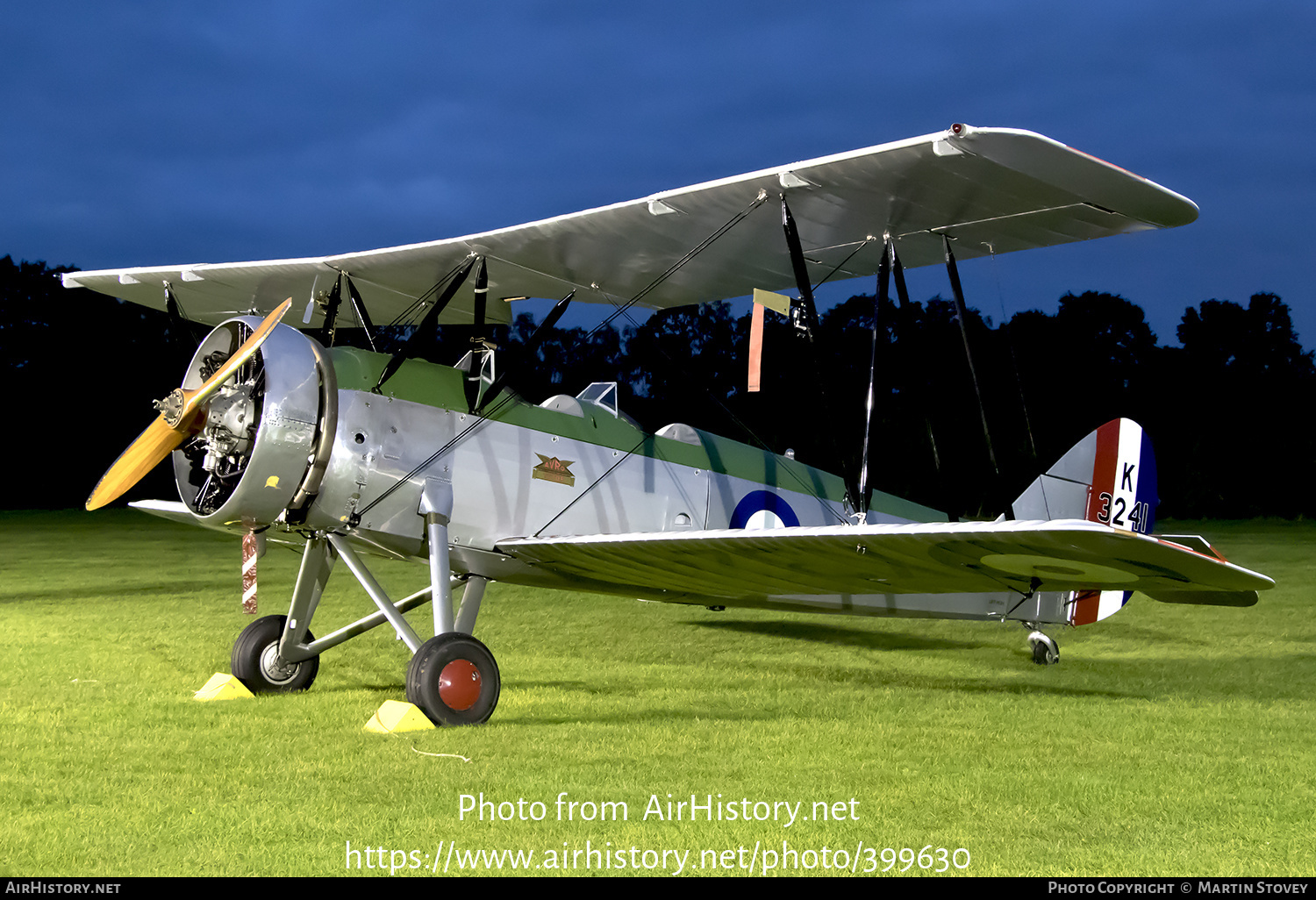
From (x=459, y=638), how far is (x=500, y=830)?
6.65 ft

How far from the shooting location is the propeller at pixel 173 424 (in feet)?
18.6

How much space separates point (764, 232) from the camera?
6.67 m

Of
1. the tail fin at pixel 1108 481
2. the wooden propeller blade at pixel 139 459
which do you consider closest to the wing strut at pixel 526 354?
the wooden propeller blade at pixel 139 459

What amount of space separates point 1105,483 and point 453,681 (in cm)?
532

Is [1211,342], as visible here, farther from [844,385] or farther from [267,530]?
[267,530]

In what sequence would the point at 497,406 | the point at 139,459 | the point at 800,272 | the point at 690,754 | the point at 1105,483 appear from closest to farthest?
1. the point at 690,754
2. the point at 800,272
3. the point at 139,459
4. the point at 497,406
5. the point at 1105,483

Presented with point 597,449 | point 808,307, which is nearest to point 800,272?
point 808,307

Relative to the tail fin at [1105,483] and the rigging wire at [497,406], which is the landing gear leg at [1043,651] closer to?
the tail fin at [1105,483]

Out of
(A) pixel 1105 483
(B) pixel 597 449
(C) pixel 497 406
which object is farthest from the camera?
(A) pixel 1105 483

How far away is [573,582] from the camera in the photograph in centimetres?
723

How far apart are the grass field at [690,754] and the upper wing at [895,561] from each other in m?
0.74

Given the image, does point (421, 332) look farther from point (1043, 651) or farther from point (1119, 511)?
point (1119, 511)

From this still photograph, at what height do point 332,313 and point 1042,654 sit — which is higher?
point 332,313

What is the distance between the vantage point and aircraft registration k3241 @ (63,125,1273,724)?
534 cm
